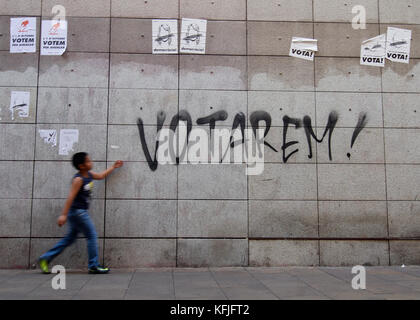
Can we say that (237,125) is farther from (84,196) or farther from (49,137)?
(49,137)

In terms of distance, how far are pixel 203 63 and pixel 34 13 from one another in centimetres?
303

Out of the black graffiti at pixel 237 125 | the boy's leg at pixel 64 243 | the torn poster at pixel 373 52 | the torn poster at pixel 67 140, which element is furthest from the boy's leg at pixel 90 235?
the torn poster at pixel 373 52

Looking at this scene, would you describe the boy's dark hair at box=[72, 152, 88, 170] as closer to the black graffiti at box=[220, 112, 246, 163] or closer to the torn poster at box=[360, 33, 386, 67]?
the black graffiti at box=[220, 112, 246, 163]

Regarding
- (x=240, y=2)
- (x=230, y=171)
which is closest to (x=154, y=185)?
(x=230, y=171)

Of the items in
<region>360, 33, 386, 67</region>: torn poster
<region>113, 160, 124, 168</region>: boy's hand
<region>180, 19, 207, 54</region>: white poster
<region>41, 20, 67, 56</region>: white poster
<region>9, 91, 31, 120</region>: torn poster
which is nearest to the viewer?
<region>113, 160, 124, 168</region>: boy's hand

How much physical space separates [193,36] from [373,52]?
320cm

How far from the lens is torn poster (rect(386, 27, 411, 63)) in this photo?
6.74 meters

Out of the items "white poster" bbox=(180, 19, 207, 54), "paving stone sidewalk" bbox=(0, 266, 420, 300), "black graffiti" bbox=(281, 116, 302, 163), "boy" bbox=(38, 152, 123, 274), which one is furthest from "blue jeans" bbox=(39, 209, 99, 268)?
"black graffiti" bbox=(281, 116, 302, 163)

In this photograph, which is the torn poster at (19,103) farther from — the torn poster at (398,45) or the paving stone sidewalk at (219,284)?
the torn poster at (398,45)

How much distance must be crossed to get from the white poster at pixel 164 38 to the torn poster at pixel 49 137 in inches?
87.4

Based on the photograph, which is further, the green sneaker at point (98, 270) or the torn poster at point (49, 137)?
the torn poster at point (49, 137)

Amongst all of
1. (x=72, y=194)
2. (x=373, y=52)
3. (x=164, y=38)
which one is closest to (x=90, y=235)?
(x=72, y=194)

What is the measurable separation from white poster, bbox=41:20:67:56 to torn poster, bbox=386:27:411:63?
567 cm

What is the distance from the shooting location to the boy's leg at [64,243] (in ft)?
18.4
